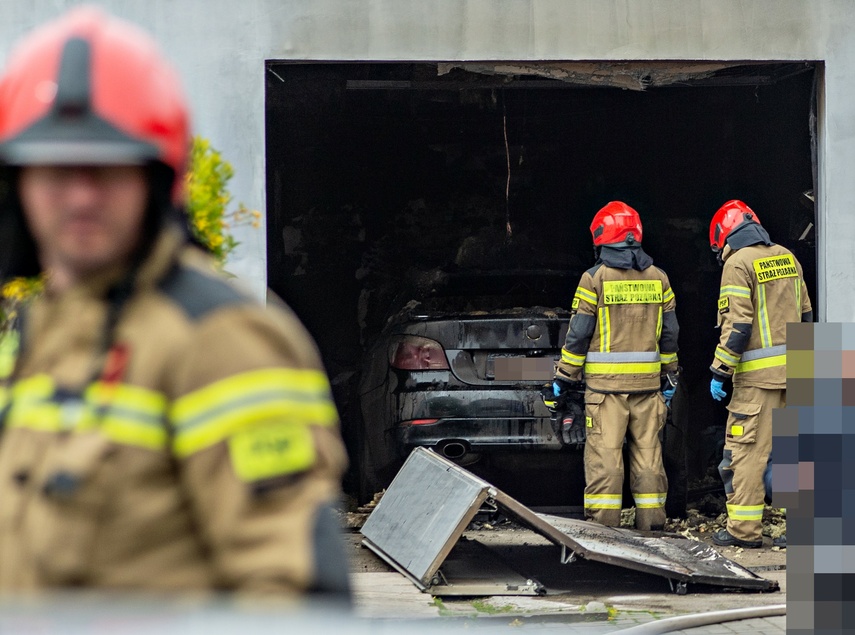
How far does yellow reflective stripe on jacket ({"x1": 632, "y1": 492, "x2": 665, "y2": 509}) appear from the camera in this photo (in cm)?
745

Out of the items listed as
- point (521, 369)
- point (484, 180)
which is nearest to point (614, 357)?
point (521, 369)

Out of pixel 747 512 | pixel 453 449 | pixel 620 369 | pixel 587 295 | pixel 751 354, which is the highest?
pixel 587 295

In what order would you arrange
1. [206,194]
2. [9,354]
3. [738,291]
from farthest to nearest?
[738,291] < [206,194] < [9,354]

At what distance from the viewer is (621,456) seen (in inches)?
297

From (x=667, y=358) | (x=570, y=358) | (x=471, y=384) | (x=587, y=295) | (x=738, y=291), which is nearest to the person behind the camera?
(x=471, y=384)

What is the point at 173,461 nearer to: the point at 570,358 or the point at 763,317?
the point at 570,358

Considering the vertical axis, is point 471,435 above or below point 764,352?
below

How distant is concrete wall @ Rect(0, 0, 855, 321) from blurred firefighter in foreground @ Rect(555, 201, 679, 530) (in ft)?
3.69

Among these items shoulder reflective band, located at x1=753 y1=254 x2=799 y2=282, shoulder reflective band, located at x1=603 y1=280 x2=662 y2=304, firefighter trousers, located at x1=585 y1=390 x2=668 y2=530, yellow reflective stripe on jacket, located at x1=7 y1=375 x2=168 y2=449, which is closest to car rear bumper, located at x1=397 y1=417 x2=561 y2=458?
firefighter trousers, located at x1=585 y1=390 x2=668 y2=530

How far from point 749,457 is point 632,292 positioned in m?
1.24

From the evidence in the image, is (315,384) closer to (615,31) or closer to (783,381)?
(615,31)

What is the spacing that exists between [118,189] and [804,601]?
2.83 meters

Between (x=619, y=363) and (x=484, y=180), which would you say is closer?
(x=619, y=363)

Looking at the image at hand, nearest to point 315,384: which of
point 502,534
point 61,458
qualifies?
point 61,458
